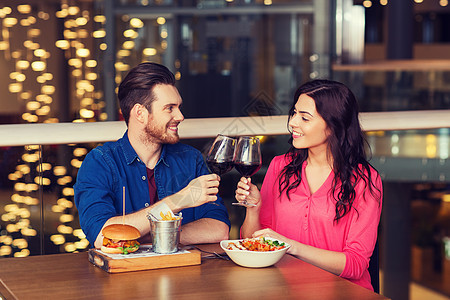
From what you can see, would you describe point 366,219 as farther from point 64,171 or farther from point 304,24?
point 304,24

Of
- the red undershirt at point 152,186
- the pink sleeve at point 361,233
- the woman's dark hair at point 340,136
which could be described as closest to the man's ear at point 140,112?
the red undershirt at point 152,186

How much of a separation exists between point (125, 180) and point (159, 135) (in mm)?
187

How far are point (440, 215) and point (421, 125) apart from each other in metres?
11.3

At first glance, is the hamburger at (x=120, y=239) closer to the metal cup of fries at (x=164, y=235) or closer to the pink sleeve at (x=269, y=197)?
the metal cup of fries at (x=164, y=235)

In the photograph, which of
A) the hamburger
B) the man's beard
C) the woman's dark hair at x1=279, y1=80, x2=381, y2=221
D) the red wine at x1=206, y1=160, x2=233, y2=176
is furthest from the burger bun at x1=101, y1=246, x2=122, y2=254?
the woman's dark hair at x1=279, y1=80, x2=381, y2=221

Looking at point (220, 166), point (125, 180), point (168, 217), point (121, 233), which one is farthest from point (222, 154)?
point (125, 180)

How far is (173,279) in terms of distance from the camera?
165 centimetres

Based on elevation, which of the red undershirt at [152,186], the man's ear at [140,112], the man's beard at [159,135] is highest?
the man's ear at [140,112]

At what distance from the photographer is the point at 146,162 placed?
7.54ft

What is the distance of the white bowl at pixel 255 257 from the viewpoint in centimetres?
→ 173

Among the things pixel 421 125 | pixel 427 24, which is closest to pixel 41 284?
pixel 421 125

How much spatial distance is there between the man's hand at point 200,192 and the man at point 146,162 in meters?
0.16

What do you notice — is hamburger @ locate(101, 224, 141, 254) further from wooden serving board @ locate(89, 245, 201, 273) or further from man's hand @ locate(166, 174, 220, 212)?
man's hand @ locate(166, 174, 220, 212)

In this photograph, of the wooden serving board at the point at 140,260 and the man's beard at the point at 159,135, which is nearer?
the wooden serving board at the point at 140,260
